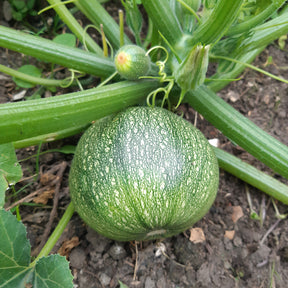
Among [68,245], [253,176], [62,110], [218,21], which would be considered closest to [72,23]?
[62,110]

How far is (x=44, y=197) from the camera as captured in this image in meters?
1.96

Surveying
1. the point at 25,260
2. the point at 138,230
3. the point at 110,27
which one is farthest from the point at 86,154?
the point at 110,27

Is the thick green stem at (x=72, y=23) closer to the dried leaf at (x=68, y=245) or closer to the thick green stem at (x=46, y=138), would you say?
the thick green stem at (x=46, y=138)

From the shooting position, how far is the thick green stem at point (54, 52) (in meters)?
1.58

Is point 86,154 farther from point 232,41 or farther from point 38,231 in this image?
point 232,41

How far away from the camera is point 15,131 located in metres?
1.32

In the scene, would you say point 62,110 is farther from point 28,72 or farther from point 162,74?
point 28,72

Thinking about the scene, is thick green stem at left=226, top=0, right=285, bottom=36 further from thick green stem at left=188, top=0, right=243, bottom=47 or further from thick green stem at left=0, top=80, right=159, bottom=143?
→ thick green stem at left=0, top=80, right=159, bottom=143

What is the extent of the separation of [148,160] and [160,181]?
104 millimetres

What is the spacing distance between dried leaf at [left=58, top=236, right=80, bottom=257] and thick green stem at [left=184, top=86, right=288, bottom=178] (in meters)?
0.99

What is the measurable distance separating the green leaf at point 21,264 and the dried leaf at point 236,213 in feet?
3.88

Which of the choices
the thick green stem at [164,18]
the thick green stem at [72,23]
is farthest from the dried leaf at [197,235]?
the thick green stem at [72,23]

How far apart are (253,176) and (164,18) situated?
1076 millimetres

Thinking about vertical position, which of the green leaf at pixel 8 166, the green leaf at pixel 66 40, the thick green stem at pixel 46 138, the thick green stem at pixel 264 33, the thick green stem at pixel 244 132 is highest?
the thick green stem at pixel 264 33
